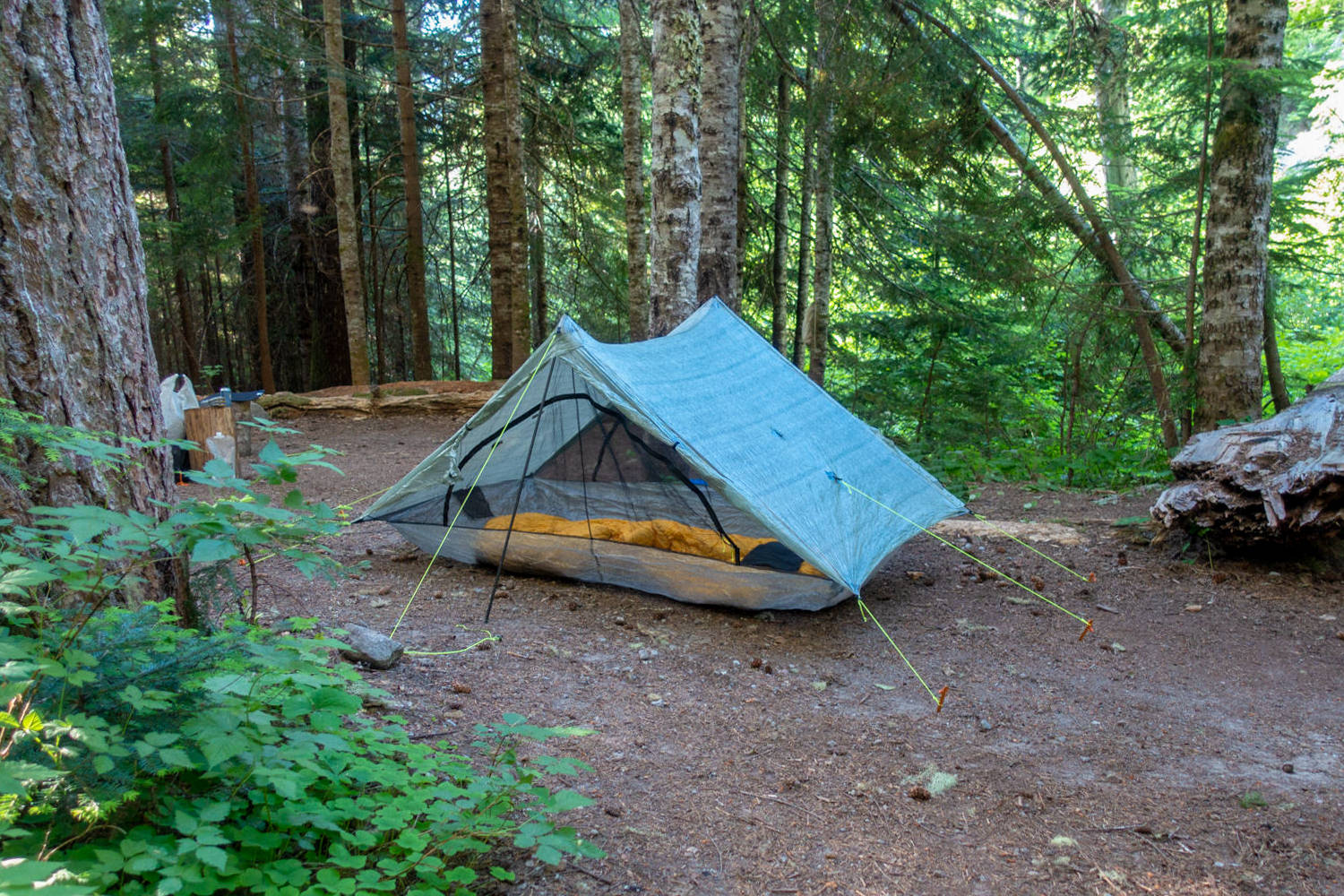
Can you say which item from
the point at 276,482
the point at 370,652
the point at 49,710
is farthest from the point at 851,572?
the point at 49,710

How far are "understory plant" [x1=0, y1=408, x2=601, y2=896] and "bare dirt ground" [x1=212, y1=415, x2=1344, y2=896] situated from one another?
1.16 ft

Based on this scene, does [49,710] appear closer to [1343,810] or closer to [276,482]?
[276,482]

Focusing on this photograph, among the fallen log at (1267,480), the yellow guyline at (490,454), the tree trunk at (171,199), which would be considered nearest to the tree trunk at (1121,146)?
the fallen log at (1267,480)

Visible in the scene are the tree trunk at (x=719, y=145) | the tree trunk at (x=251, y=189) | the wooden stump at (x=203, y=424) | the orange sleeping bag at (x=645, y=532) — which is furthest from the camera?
the tree trunk at (x=251, y=189)

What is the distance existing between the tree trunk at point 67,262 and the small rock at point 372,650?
1.11 metres

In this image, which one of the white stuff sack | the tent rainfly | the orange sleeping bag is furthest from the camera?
the white stuff sack

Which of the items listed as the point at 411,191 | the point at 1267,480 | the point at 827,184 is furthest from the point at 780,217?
the point at 1267,480

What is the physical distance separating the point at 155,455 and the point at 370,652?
48.9 inches

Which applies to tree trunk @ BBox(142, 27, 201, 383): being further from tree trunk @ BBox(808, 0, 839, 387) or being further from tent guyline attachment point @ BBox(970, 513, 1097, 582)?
tent guyline attachment point @ BBox(970, 513, 1097, 582)

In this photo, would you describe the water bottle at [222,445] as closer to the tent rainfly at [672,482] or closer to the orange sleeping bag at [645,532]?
the tent rainfly at [672,482]

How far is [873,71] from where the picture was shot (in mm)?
9086

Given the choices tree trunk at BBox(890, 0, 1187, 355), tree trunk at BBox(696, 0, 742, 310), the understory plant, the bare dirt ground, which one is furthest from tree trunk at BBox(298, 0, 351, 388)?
the understory plant

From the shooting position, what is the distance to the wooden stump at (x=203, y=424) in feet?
23.3

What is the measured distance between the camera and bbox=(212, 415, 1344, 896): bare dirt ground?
246 centimetres
